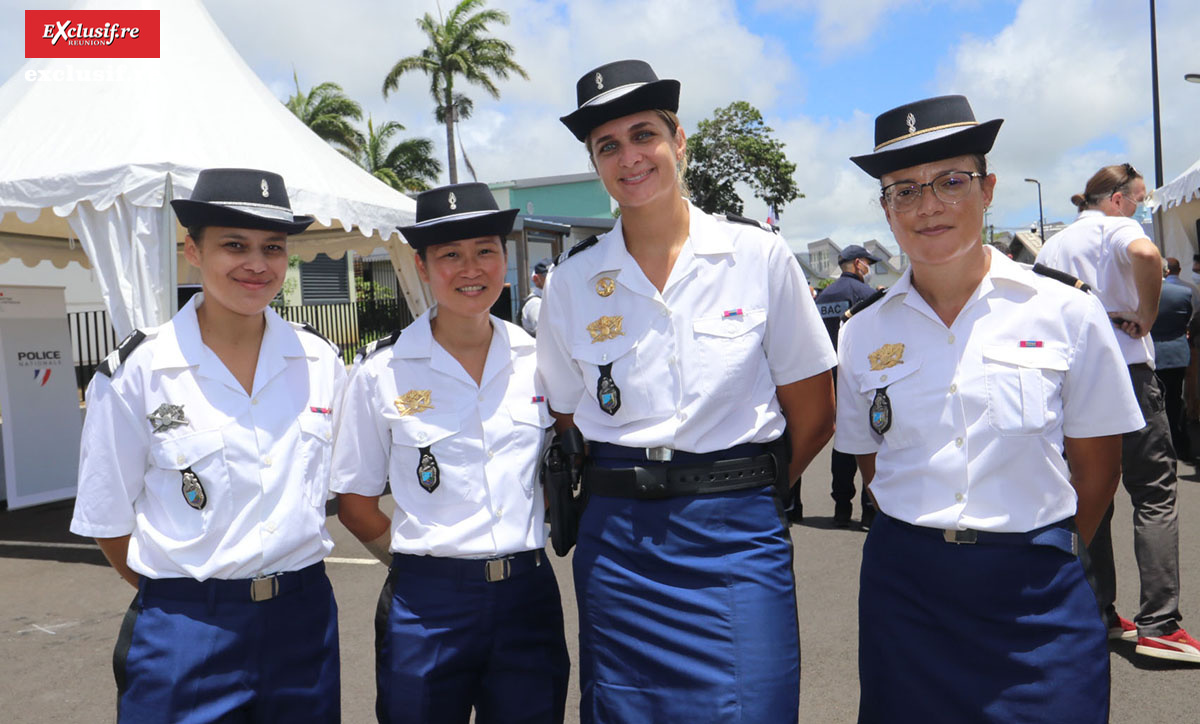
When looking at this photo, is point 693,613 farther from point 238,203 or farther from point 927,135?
point 238,203

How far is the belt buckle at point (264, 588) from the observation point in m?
2.35

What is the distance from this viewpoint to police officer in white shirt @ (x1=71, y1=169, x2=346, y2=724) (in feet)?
7.54

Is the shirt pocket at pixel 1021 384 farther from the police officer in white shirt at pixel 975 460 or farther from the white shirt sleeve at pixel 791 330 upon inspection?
the white shirt sleeve at pixel 791 330

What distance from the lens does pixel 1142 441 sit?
3887mm

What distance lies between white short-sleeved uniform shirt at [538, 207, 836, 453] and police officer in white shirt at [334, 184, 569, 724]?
281mm

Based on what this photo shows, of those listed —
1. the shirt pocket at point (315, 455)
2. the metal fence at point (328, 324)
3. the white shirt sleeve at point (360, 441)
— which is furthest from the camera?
the metal fence at point (328, 324)

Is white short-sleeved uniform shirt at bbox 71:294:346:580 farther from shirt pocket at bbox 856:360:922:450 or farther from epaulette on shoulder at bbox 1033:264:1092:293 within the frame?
A: epaulette on shoulder at bbox 1033:264:1092:293

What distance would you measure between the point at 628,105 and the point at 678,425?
890mm

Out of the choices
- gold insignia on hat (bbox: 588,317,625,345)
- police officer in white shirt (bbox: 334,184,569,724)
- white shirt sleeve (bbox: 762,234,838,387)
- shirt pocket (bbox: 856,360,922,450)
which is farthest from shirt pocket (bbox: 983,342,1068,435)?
police officer in white shirt (bbox: 334,184,569,724)

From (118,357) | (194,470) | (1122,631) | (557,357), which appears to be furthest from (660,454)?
(1122,631)

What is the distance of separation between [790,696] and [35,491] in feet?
28.4

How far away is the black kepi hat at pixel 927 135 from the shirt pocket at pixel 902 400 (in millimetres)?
534

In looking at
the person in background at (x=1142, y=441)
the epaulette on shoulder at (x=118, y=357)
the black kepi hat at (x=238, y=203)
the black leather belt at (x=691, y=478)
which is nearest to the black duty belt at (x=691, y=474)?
the black leather belt at (x=691, y=478)

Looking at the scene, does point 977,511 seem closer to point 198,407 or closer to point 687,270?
point 687,270
